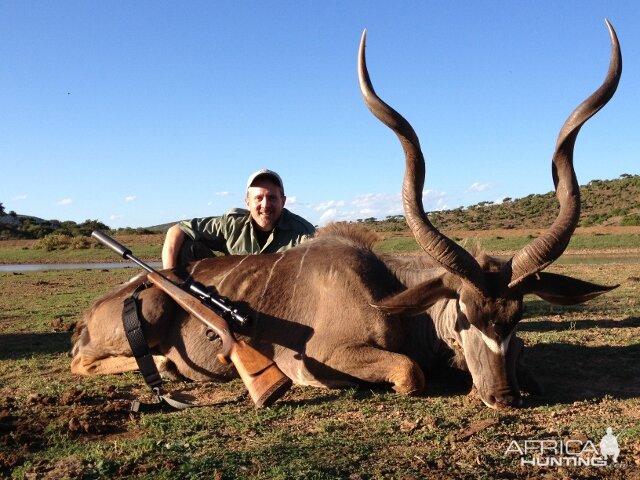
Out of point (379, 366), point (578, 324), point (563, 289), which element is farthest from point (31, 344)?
point (578, 324)

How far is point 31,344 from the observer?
802cm

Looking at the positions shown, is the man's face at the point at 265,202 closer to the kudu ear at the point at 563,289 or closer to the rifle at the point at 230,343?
the rifle at the point at 230,343

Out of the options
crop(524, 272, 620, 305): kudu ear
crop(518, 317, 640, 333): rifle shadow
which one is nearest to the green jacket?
crop(518, 317, 640, 333): rifle shadow

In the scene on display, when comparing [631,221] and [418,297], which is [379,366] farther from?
[631,221]

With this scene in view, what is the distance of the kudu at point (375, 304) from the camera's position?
Result: 4.55 m

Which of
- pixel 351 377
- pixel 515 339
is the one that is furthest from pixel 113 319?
pixel 515 339

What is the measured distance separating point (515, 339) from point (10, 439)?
3.64m

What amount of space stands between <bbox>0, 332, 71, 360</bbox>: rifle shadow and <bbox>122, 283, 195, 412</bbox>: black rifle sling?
202 centimetres

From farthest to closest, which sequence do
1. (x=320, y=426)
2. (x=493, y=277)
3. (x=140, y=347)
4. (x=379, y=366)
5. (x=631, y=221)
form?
(x=631, y=221), (x=140, y=347), (x=379, y=366), (x=493, y=277), (x=320, y=426)

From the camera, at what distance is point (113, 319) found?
6273mm

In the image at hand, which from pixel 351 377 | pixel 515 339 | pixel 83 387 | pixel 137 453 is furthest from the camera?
pixel 83 387

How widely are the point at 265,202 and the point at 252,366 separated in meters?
2.93

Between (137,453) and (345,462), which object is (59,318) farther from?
(345,462)

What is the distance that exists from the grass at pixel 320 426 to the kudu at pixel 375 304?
237 mm
